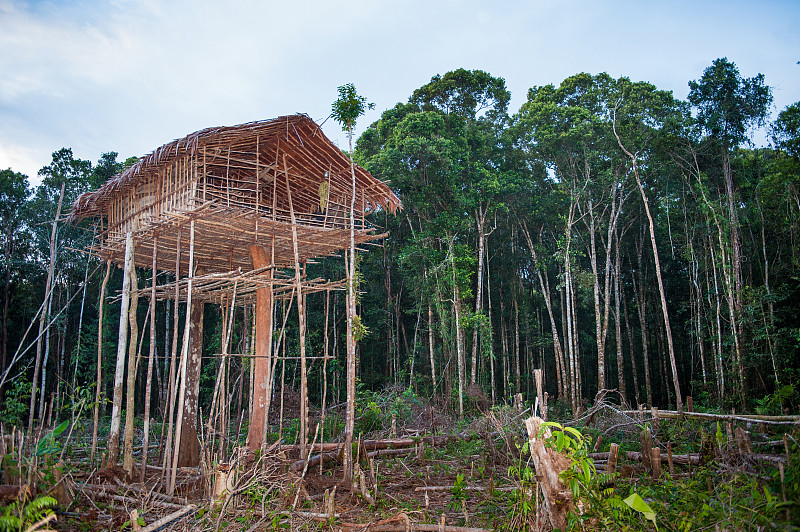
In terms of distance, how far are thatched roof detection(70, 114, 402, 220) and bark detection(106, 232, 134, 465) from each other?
1266 mm

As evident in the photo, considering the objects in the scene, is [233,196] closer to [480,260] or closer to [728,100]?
[480,260]

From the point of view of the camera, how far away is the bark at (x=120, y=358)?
8758mm

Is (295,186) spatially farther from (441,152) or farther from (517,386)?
(517,386)

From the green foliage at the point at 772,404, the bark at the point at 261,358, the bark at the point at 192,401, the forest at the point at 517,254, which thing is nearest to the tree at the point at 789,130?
the forest at the point at 517,254

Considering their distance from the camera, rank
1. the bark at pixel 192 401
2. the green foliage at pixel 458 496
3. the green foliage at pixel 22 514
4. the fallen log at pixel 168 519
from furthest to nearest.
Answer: the bark at pixel 192 401
the green foliage at pixel 458 496
the fallen log at pixel 168 519
the green foliage at pixel 22 514

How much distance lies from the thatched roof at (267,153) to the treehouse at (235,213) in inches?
0.8

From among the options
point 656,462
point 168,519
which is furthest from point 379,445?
point 168,519

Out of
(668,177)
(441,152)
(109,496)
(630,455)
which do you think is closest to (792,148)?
(668,177)

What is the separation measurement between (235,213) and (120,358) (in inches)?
133

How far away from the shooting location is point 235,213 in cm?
862

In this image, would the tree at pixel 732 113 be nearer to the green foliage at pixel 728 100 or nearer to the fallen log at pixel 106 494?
the green foliage at pixel 728 100

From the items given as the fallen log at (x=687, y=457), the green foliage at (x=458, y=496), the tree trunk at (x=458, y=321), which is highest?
the tree trunk at (x=458, y=321)

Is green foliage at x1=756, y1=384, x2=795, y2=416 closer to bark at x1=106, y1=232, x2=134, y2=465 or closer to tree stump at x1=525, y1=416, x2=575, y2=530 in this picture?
tree stump at x1=525, y1=416, x2=575, y2=530

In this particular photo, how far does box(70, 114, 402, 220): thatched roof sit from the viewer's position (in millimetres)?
8789
